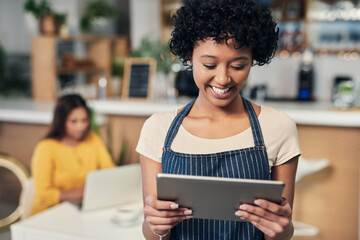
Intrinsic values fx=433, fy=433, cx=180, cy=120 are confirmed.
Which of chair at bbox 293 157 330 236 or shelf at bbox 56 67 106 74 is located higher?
shelf at bbox 56 67 106 74

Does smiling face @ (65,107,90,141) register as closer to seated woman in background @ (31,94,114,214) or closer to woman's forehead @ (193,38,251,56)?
seated woman in background @ (31,94,114,214)

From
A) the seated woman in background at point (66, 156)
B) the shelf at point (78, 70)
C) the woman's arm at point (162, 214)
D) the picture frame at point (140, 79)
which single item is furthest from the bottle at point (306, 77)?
the woman's arm at point (162, 214)

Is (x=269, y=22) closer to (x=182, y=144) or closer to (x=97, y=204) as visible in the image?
(x=182, y=144)

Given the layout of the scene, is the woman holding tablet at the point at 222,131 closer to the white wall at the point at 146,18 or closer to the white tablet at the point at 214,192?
the white tablet at the point at 214,192

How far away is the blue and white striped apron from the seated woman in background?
1550mm

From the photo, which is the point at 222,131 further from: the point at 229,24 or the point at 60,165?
the point at 60,165

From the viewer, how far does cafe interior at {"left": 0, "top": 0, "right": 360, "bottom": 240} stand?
2561mm

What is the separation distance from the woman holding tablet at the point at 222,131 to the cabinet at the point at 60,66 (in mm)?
2719

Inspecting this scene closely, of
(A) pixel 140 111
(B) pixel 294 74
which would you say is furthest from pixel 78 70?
(B) pixel 294 74

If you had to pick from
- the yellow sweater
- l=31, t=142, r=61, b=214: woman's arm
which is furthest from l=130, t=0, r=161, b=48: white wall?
l=31, t=142, r=61, b=214: woman's arm

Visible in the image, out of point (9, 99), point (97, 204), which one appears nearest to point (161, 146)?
point (97, 204)

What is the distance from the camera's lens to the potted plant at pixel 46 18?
411 cm

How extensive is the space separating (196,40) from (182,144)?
29 cm

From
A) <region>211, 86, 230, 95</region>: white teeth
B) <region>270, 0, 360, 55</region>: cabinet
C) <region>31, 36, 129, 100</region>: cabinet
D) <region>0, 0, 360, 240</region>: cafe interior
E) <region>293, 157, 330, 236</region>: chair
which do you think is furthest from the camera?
<region>270, 0, 360, 55</region>: cabinet
